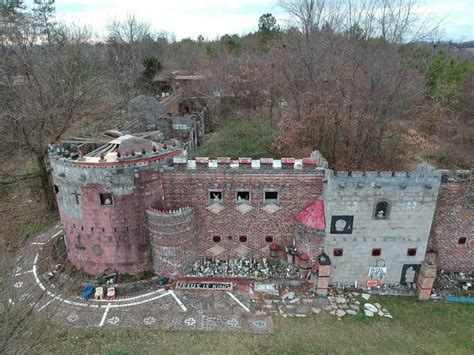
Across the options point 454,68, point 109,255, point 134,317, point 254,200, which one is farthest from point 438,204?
point 454,68

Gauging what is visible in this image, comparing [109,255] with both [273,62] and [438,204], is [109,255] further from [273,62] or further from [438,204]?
[273,62]

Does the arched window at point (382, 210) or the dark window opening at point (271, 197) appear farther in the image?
the dark window opening at point (271, 197)

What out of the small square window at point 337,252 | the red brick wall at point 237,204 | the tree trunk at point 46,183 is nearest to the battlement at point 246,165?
the red brick wall at point 237,204

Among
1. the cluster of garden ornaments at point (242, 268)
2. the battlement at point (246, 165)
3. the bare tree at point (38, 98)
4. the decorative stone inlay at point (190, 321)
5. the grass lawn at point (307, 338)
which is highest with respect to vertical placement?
the bare tree at point (38, 98)

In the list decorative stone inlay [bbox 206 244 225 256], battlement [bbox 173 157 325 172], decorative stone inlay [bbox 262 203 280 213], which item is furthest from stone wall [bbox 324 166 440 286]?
decorative stone inlay [bbox 206 244 225 256]

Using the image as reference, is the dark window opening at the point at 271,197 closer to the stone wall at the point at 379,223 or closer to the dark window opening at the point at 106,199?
the stone wall at the point at 379,223

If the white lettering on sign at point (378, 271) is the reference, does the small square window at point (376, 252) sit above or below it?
above
